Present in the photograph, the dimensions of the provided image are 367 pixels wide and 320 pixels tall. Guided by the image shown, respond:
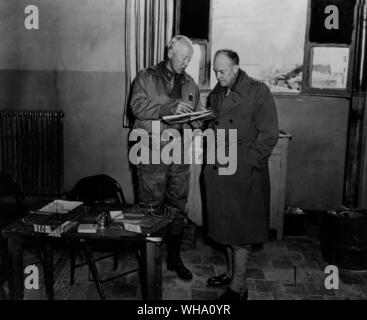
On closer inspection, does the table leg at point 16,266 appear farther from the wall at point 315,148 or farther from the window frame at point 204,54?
the wall at point 315,148

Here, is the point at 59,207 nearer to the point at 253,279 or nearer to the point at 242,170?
the point at 242,170

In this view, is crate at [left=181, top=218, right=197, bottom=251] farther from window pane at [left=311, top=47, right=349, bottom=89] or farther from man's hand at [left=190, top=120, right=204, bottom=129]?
window pane at [left=311, top=47, right=349, bottom=89]

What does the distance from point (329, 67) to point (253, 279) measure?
312cm

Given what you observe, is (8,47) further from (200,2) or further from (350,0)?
(350,0)

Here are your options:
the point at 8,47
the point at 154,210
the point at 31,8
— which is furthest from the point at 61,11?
the point at 154,210

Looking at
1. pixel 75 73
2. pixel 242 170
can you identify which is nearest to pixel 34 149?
pixel 75 73

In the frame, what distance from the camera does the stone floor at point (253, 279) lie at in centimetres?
408

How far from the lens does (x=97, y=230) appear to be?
302 centimetres

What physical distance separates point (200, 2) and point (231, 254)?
11.2ft

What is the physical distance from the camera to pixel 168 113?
13.7 ft

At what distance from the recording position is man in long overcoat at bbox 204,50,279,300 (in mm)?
3680

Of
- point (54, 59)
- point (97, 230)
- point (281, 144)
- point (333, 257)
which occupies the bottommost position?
point (333, 257)

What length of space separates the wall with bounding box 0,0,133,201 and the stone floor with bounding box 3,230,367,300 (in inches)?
67.1

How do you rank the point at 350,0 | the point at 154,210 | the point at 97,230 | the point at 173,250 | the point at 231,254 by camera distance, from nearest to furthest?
1. the point at 97,230
2. the point at 154,210
3. the point at 231,254
4. the point at 173,250
5. the point at 350,0
